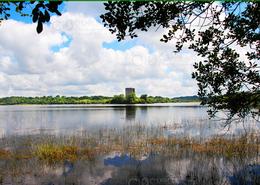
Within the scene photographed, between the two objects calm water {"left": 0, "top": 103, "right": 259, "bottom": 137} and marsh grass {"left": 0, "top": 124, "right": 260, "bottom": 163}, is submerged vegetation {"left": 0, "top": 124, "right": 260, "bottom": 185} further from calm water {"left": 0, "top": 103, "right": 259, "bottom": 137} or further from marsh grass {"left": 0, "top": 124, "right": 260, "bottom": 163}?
calm water {"left": 0, "top": 103, "right": 259, "bottom": 137}

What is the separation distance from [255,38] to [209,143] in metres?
10.6

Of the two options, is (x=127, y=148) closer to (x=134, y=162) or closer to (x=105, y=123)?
(x=134, y=162)

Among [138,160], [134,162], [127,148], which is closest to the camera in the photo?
[134,162]

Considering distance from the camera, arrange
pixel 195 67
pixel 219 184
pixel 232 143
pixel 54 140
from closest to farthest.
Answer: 1. pixel 195 67
2. pixel 219 184
3. pixel 232 143
4. pixel 54 140

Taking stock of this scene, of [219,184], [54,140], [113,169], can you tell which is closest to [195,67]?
[219,184]

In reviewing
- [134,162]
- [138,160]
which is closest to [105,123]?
[138,160]

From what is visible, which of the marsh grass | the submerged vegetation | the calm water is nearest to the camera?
the submerged vegetation

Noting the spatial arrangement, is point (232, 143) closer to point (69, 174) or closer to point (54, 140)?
point (69, 174)

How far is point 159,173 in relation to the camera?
32.8 feet

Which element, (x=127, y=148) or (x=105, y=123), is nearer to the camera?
(x=127, y=148)

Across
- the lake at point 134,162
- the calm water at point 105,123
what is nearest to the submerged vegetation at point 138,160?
the lake at point 134,162

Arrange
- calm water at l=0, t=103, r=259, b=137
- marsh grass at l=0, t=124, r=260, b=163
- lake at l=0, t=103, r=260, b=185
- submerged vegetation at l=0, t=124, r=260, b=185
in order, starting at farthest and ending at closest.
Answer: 1. calm water at l=0, t=103, r=259, b=137
2. marsh grass at l=0, t=124, r=260, b=163
3. submerged vegetation at l=0, t=124, r=260, b=185
4. lake at l=0, t=103, r=260, b=185

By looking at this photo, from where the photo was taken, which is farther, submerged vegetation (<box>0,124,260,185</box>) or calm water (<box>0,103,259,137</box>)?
calm water (<box>0,103,259,137</box>)

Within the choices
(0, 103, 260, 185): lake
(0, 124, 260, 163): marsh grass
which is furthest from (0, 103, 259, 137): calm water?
(0, 103, 260, 185): lake
